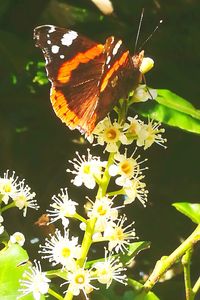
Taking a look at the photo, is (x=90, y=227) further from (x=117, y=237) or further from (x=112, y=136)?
(x=112, y=136)

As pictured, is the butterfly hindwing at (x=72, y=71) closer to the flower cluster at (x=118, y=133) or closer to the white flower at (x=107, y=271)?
the flower cluster at (x=118, y=133)

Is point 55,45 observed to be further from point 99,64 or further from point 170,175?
point 170,175

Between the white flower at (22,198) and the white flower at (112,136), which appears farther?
the white flower at (22,198)

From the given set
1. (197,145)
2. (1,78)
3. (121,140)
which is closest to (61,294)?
(121,140)

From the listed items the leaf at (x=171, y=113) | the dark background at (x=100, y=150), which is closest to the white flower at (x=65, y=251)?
the leaf at (x=171, y=113)

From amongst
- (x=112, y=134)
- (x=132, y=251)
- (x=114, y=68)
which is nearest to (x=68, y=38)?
(x=114, y=68)

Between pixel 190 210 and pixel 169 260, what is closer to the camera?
pixel 169 260
